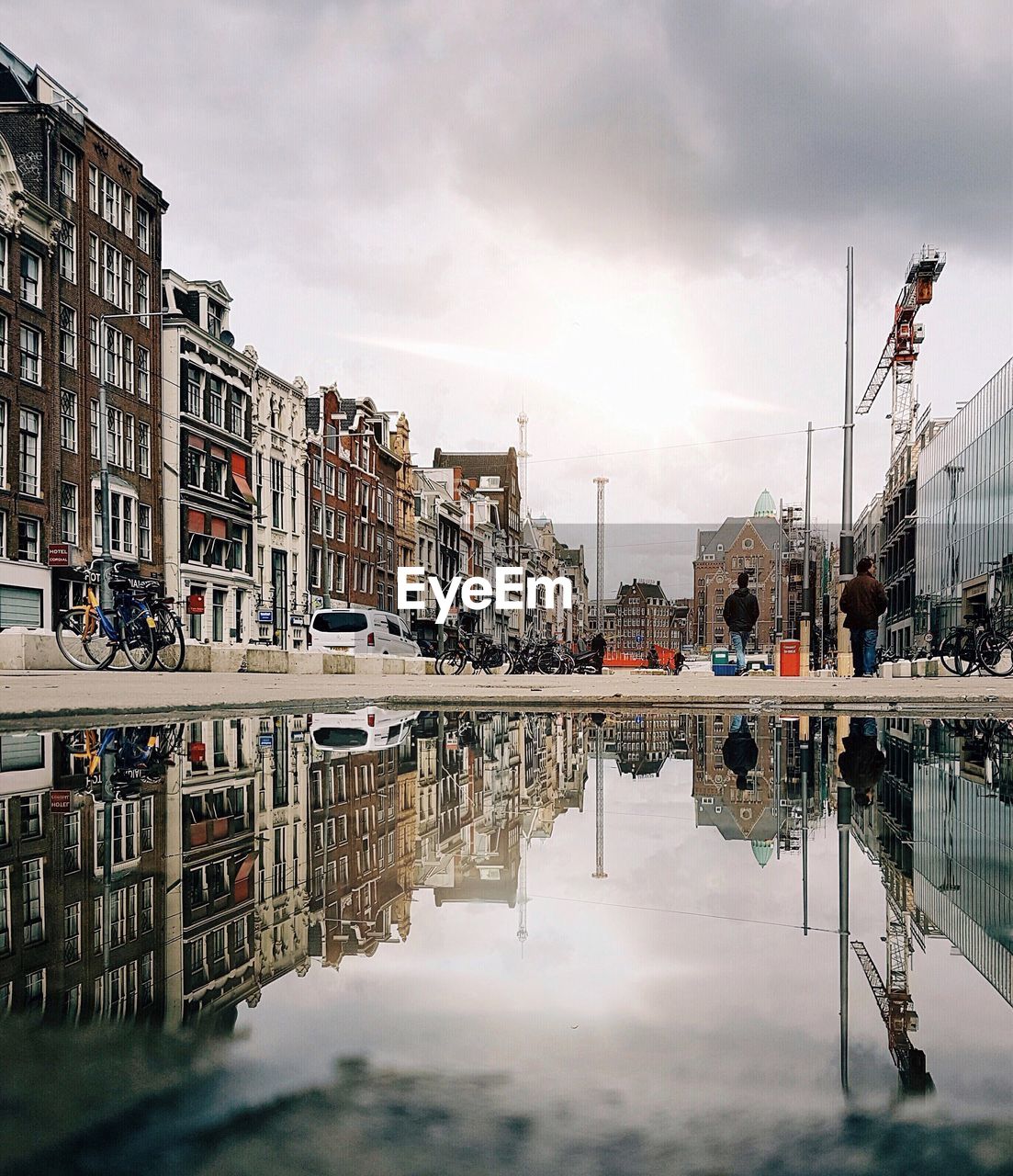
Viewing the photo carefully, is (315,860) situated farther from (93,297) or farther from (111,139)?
(111,139)

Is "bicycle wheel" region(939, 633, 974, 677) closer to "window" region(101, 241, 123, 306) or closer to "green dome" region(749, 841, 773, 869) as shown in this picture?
"green dome" region(749, 841, 773, 869)

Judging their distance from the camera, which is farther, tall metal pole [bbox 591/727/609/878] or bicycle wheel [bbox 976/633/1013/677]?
bicycle wheel [bbox 976/633/1013/677]

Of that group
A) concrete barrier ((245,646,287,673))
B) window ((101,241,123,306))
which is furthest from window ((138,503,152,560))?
concrete barrier ((245,646,287,673))

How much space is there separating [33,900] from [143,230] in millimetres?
44553

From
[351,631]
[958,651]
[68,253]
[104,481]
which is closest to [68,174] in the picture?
[68,253]

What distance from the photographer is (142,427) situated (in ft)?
135

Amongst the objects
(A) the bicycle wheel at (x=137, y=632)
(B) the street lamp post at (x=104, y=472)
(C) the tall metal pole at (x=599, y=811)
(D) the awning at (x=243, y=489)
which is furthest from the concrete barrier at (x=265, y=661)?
(D) the awning at (x=243, y=489)

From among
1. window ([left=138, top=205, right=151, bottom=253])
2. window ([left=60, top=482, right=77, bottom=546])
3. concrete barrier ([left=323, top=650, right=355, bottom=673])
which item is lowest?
concrete barrier ([left=323, top=650, right=355, bottom=673])

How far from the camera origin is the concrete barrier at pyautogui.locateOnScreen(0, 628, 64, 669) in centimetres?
1584

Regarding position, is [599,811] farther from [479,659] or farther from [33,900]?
[479,659]

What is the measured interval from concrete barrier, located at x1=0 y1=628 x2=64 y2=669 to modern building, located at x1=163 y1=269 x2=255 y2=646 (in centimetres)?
2340

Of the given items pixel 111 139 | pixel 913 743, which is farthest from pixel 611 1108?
pixel 111 139

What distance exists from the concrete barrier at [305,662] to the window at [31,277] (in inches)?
804

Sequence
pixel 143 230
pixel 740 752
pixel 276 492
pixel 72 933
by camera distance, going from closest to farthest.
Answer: pixel 72 933, pixel 740 752, pixel 143 230, pixel 276 492
